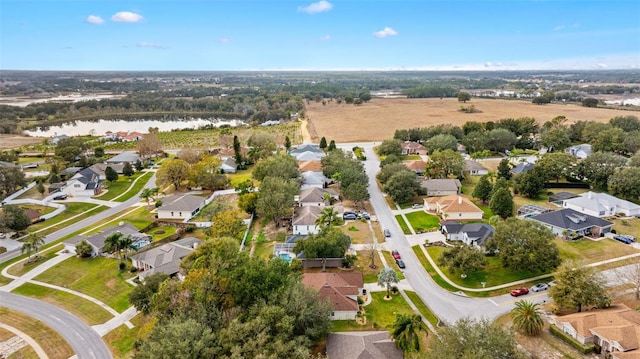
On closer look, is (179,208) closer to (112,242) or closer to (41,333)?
(112,242)

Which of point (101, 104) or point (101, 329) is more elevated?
point (101, 104)

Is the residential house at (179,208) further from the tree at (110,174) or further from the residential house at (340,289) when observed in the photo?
the residential house at (340,289)

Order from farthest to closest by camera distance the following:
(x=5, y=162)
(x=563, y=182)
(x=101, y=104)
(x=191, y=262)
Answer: (x=101, y=104)
(x=5, y=162)
(x=563, y=182)
(x=191, y=262)

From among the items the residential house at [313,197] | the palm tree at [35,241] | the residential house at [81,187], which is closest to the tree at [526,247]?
the residential house at [313,197]

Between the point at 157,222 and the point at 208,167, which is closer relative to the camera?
the point at 157,222

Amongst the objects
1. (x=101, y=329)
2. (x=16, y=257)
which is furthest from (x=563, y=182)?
(x=16, y=257)

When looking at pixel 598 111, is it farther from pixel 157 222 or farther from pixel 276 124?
pixel 157 222
